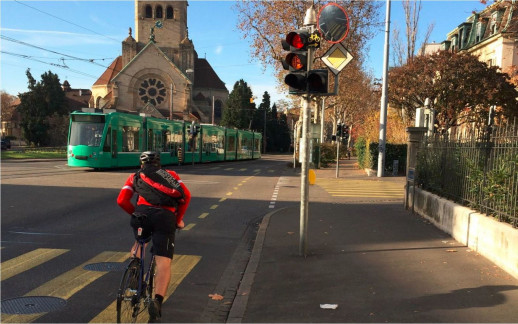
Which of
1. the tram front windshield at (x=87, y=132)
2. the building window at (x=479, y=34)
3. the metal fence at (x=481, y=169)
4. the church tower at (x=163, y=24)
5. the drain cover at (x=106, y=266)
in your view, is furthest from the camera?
the church tower at (x=163, y=24)

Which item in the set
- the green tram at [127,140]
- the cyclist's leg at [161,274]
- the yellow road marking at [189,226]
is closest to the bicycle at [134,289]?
the cyclist's leg at [161,274]

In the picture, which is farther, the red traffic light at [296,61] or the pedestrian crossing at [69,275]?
the red traffic light at [296,61]

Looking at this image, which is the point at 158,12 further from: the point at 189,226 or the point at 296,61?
the point at 296,61

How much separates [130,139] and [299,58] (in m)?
19.6

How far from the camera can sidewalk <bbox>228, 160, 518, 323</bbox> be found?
171 inches

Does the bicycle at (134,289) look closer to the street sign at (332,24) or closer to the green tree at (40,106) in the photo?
the street sign at (332,24)

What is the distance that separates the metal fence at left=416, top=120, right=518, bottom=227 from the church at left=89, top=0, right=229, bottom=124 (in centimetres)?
5983

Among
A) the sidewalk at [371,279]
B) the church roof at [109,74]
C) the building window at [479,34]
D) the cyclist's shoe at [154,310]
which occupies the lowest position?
the sidewalk at [371,279]

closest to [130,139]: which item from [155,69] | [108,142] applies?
[108,142]

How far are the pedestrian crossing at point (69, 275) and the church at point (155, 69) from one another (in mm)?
61137

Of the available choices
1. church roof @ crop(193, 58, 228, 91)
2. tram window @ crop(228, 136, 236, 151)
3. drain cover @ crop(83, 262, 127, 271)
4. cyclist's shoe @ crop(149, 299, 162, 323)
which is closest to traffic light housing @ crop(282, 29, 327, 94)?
drain cover @ crop(83, 262, 127, 271)

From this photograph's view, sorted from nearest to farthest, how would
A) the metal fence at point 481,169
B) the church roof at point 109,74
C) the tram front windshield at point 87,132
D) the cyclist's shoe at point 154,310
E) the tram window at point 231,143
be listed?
the cyclist's shoe at point 154,310 < the metal fence at point 481,169 < the tram front windshield at point 87,132 < the tram window at point 231,143 < the church roof at point 109,74

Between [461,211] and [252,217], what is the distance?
527 cm

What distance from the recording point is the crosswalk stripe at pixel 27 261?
5797 mm
